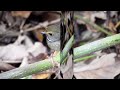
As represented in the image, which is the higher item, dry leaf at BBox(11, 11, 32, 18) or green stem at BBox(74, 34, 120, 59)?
dry leaf at BBox(11, 11, 32, 18)

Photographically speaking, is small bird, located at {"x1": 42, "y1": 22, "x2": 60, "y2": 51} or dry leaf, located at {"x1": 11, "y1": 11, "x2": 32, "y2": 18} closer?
small bird, located at {"x1": 42, "y1": 22, "x2": 60, "y2": 51}

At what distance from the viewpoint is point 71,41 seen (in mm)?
696

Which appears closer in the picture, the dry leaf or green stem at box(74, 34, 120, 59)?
green stem at box(74, 34, 120, 59)

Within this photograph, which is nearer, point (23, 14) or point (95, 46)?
point (95, 46)

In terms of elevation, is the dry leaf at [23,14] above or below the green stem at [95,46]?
above

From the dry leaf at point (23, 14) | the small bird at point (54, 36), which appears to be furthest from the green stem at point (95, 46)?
the dry leaf at point (23, 14)

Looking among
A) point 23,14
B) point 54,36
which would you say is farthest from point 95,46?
point 23,14

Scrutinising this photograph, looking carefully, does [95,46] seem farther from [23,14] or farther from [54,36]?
[23,14]

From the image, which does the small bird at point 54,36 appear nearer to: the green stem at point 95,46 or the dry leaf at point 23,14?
the green stem at point 95,46

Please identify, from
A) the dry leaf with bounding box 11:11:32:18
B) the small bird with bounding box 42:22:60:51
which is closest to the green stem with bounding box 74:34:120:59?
the small bird with bounding box 42:22:60:51

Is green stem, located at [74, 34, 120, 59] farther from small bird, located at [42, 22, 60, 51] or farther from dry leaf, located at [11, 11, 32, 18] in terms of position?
dry leaf, located at [11, 11, 32, 18]
